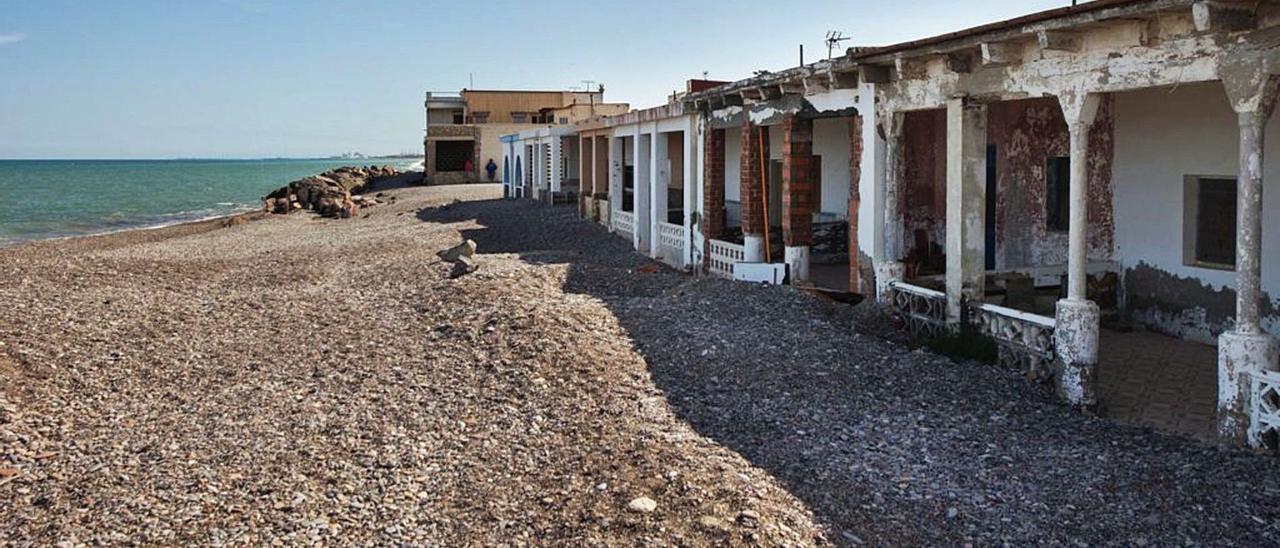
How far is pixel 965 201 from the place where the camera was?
434 inches

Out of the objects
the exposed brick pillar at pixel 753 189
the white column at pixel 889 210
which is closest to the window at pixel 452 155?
the exposed brick pillar at pixel 753 189

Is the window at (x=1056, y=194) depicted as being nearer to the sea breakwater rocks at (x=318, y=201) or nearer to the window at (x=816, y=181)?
the window at (x=816, y=181)

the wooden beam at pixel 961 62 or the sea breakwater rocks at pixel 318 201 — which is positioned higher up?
the wooden beam at pixel 961 62

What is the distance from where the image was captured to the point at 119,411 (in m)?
10.1

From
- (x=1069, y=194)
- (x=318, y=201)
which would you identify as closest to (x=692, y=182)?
(x=1069, y=194)

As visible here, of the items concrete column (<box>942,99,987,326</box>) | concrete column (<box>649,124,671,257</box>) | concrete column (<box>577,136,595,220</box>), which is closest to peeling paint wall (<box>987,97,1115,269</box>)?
concrete column (<box>942,99,987,326</box>)

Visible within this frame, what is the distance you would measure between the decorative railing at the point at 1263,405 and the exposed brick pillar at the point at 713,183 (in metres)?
9.99

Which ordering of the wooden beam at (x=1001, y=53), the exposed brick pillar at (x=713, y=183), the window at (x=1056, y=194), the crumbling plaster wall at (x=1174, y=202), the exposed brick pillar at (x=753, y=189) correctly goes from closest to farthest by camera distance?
the wooden beam at (x=1001, y=53)
the crumbling plaster wall at (x=1174, y=202)
the window at (x=1056, y=194)
the exposed brick pillar at (x=753, y=189)
the exposed brick pillar at (x=713, y=183)

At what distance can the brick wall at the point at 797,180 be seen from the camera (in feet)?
47.0

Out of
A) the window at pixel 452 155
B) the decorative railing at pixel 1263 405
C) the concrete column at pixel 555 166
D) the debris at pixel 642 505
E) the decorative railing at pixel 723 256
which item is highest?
the window at pixel 452 155

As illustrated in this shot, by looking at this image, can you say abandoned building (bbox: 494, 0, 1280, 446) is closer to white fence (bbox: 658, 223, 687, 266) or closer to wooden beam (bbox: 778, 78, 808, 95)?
wooden beam (bbox: 778, 78, 808, 95)

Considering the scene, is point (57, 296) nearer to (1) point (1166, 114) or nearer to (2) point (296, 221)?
(1) point (1166, 114)

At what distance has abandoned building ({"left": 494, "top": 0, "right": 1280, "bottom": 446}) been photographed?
26.1 feet

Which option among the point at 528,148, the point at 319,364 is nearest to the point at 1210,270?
the point at 319,364
